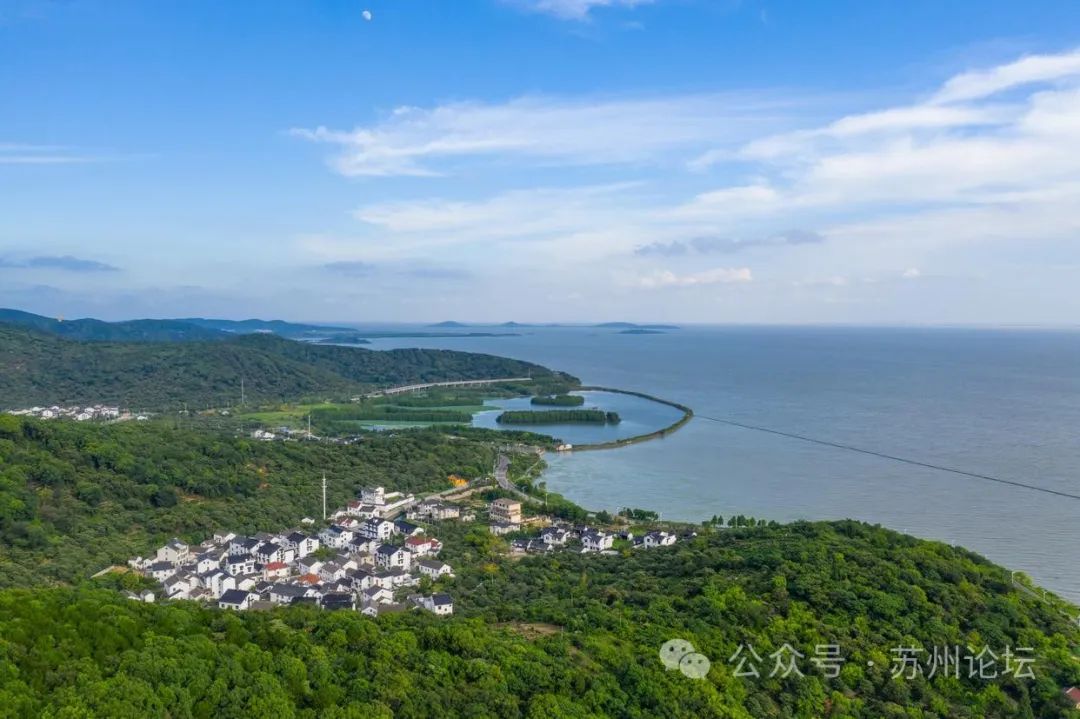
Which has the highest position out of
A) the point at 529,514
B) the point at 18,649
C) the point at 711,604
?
the point at 18,649

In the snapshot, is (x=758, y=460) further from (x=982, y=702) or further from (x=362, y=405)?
(x=362, y=405)

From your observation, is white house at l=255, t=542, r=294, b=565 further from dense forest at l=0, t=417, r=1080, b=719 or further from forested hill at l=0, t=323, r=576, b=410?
forested hill at l=0, t=323, r=576, b=410

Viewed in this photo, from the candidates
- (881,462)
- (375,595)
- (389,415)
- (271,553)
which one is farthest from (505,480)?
(389,415)

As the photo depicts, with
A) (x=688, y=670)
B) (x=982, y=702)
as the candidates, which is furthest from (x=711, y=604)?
(x=982, y=702)

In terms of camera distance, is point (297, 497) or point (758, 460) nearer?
point (297, 497)

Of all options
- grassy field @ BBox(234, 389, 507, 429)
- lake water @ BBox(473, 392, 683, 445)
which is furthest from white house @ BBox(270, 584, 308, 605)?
grassy field @ BBox(234, 389, 507, 429)

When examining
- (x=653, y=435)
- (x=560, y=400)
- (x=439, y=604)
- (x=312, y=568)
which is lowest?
(x=312, y=568)

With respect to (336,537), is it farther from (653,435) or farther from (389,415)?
(389,415)
